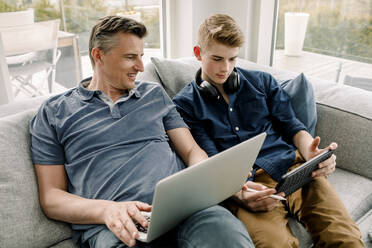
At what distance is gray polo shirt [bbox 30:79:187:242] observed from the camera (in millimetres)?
1237

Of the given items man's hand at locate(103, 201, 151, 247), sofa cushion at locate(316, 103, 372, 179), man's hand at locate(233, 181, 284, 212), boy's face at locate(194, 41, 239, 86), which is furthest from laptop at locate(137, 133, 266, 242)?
sofa cushion at locate(316, 103, 372, 179)

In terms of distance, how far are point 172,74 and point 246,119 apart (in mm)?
504

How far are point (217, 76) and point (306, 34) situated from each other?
1165 mm

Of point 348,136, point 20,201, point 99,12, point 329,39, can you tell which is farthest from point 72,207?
point 329,39

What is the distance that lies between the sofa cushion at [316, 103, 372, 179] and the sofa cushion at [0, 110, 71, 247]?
49.2 inches

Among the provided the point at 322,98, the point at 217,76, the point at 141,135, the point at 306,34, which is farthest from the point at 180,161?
the point at 306,34

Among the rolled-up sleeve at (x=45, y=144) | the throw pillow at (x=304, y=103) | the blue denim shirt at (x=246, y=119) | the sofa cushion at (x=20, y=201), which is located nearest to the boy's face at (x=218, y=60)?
the blue denim shirt at (x=246, y=119)

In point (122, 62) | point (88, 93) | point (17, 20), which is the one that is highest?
point (17, 20)

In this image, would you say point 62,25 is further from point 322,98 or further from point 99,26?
point 322,98

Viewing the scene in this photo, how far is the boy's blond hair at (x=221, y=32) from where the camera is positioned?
1.47 metres

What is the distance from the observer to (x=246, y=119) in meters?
1.58

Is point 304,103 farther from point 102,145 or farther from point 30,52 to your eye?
point 30,52

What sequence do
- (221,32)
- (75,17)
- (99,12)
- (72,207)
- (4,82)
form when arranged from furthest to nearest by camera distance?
(99,12), (75,17), (4,82), (221,32), (72,207)

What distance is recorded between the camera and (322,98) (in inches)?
68.8
